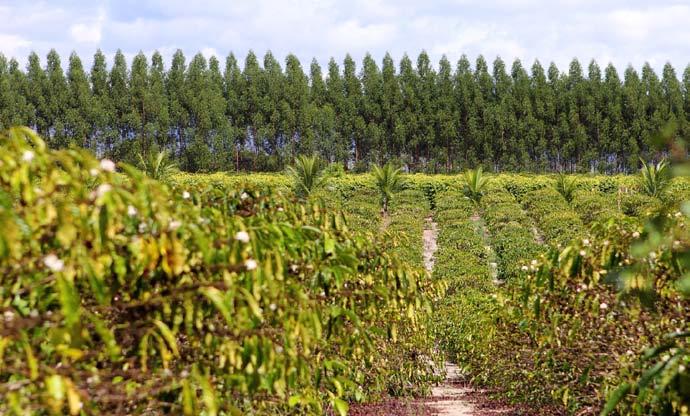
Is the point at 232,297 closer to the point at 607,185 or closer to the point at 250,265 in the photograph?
the point at 250,265

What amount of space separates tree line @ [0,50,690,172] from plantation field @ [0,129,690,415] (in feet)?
124

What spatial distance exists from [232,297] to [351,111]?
43.5m

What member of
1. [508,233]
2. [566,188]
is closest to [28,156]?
[508,233]

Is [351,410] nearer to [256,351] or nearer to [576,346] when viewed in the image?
[576,346]

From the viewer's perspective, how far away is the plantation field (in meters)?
1.77

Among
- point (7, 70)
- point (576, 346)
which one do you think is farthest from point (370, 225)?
point (7, 70)

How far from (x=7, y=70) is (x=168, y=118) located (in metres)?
10.4

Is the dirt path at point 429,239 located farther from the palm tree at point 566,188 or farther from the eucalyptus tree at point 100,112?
the eucalyptus tree at point 100,112

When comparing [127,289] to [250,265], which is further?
[127,289]

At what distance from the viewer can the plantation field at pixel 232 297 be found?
1766 millimetres

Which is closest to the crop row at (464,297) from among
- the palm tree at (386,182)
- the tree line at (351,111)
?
the palm tree at (386,182)

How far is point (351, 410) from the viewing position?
272 inches

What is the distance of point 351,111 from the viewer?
45.1m

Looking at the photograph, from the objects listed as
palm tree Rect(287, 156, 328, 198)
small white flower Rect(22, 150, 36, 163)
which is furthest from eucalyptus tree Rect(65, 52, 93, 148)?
small white flower Rect(22, 150, 36, 163)
